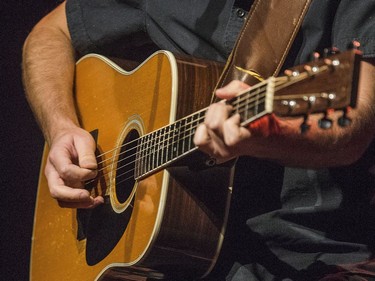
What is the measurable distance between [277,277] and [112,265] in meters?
0.37

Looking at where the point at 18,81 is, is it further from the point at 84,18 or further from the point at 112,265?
the point at 112,265

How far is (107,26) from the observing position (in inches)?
71.8

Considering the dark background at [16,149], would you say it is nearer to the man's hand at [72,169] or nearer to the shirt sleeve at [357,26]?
the man's hand at [72,169]

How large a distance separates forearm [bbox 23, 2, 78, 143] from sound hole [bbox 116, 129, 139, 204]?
0.29 meters

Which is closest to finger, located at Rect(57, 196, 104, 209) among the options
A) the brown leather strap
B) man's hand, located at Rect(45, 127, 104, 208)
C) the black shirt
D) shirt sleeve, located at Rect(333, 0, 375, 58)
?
man's hand, located at Rect(45, 127, 104, 208)

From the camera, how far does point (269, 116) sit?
40.8 inches

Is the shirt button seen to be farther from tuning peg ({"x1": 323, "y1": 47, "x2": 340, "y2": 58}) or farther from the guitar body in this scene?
tuning peg ({"x1": 323, "y1": 47, "x2": 340, "y2": 58})

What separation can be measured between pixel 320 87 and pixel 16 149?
1499 millimetres

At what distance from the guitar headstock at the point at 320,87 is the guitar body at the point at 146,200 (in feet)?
1.15

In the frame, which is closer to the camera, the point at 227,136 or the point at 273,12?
the point at 227,136

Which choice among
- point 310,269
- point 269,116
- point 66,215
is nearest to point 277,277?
point 310,269

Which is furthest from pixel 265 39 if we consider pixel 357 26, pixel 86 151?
pixel 86 151

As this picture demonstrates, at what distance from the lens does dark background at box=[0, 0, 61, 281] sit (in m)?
2.18

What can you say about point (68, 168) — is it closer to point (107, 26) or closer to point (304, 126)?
point (107, 26)
